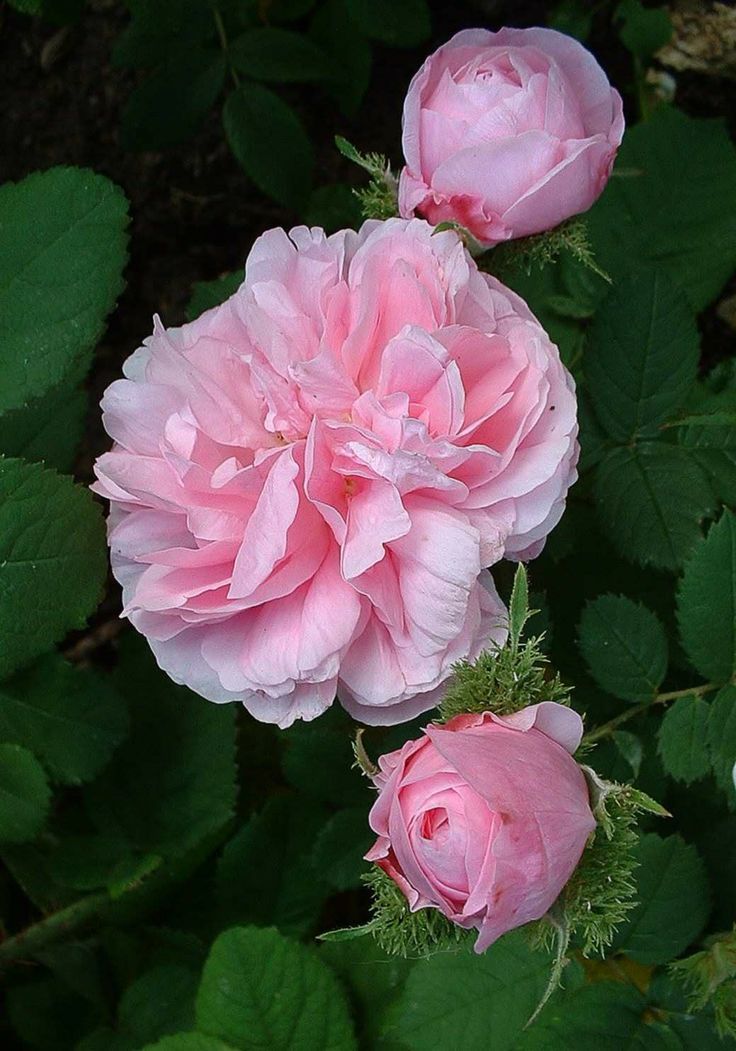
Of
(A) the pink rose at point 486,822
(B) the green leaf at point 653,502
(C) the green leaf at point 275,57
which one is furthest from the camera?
(C) the green leaf at point 275,57

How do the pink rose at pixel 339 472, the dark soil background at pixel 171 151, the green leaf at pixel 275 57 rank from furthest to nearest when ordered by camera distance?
the dark soil background at pixel 171 151 < the green leaf at pixel 275 57 < the pink rose at pixel 339 472

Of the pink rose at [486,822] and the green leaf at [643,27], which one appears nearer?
the pink rose at [486,822]

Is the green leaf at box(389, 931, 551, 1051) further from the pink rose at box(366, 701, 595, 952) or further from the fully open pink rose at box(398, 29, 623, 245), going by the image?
the fully open pink rose at box(398, 29, 623, 245)

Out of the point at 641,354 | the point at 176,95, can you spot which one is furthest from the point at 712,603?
the point at 176,95

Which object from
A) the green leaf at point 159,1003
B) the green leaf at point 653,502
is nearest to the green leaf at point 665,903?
the green leaf at point 653,502

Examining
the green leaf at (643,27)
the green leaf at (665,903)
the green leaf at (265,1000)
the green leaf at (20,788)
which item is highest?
the green leaf at (643,27)

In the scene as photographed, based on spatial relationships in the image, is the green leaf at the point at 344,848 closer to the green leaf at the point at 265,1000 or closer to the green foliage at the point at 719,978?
the green leaf at the point at 265,1000

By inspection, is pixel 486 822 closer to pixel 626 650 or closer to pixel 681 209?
pixel 626 650
